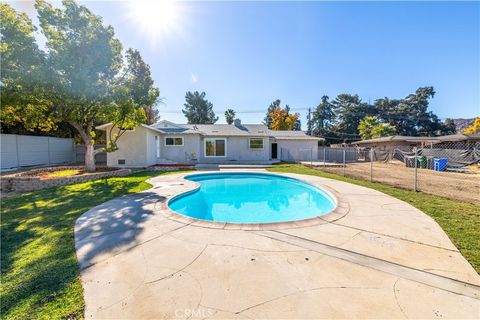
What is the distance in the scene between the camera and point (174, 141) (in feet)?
61.1

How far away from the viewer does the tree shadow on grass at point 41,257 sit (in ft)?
7.25

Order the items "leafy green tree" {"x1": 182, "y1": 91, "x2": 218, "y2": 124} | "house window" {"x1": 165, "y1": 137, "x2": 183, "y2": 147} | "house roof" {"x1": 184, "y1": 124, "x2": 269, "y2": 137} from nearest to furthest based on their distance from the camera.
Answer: "house window" {"x1": 165, "y1": 137, "x2": 183, "y2": 147}
"house roof" {"x1": 184, "y1": 124, "x2": 269, "y2": 137}
"leafy green tree" {"x1": 182, "y1": 91, "x2": 218, "y2": 124}

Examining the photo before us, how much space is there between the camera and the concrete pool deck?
7.13 ft

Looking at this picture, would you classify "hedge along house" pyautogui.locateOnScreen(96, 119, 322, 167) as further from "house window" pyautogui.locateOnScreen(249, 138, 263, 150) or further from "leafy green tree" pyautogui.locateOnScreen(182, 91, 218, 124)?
"leafy green tree" pyautogui.locateOnScreen(182, 91, 218, 124)

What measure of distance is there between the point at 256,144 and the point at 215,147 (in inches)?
158

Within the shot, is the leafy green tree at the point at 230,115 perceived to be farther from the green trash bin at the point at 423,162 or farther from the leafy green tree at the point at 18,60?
the leafy green tree at the point at 18,60

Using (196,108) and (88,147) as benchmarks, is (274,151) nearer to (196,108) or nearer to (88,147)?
(88,147)

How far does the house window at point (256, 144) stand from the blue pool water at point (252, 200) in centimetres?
847

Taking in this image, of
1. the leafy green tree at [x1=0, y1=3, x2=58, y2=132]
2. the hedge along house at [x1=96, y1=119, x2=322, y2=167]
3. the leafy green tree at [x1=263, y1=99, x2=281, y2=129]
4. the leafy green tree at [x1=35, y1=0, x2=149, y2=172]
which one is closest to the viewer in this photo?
the leafy green tree at [x1=0, y1=3, x2=58, y2=132]

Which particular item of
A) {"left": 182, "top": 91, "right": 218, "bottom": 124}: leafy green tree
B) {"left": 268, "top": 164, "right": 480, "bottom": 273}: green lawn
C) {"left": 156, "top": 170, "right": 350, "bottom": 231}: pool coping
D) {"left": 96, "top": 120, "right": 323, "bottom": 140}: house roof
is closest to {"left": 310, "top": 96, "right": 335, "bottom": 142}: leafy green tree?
{"left": 182, "top": 91, "right": 218, "bottom": 124}: leafy green tree

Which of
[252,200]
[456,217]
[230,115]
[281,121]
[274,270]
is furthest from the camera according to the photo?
[230,115]

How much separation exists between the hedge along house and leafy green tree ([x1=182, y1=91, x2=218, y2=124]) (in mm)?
19620

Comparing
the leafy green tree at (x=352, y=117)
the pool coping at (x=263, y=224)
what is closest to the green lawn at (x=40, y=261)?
the pool coping at (x=263, y=224)

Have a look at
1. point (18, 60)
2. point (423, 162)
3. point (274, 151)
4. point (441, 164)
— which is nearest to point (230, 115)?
point (274, 151)
